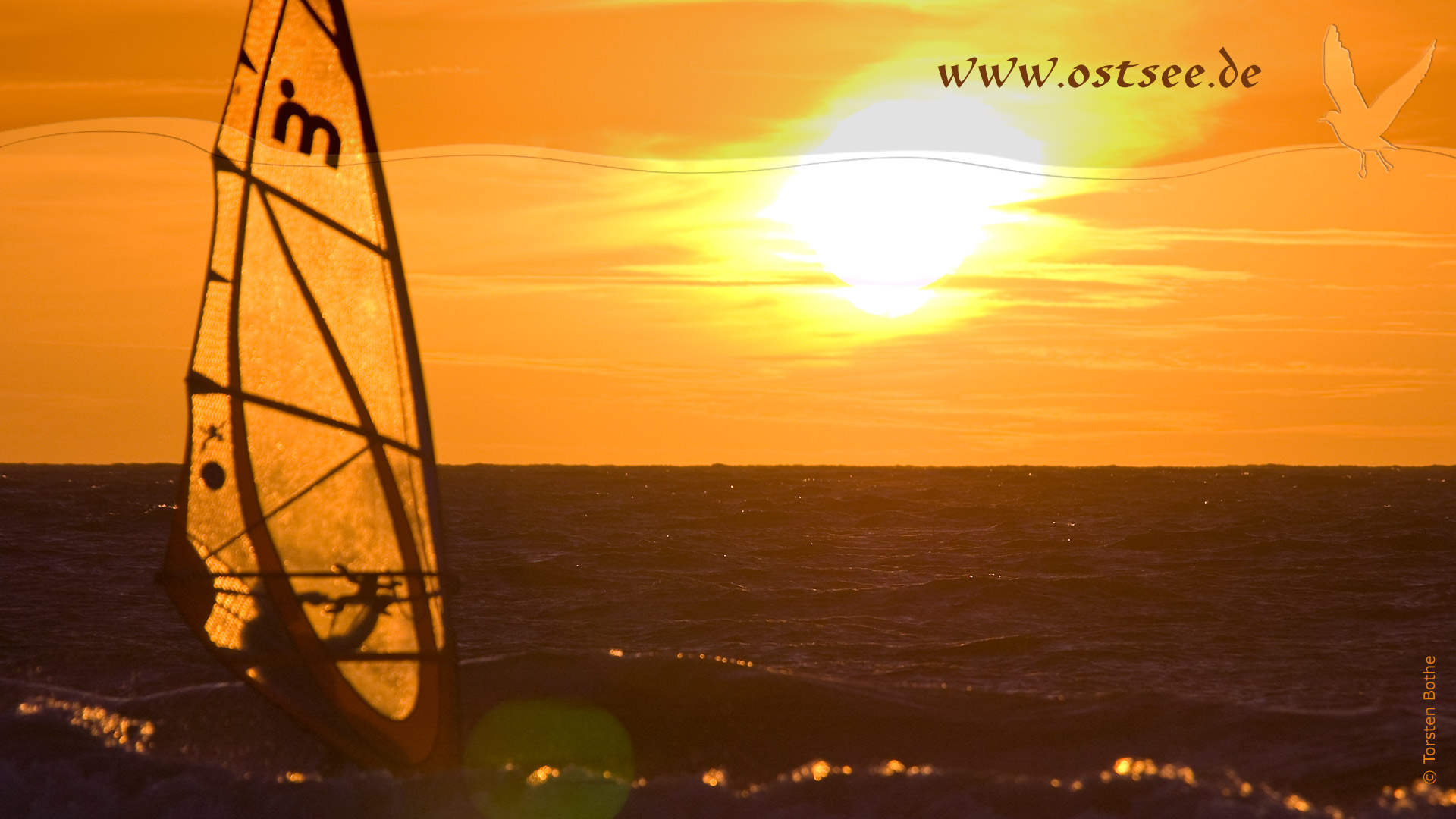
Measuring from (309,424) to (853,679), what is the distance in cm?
721

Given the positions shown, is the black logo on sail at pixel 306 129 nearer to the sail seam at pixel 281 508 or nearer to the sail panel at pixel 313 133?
the sail panel at pixel 313 133

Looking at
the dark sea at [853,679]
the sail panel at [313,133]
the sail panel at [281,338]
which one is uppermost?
the sail panel at [313,133]

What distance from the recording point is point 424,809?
8391 mm

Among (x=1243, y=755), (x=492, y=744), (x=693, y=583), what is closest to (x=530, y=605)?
(x=693, y=583)

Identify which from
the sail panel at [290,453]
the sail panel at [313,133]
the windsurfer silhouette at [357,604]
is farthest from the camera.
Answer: the windsurfer silhouette at [357,604]

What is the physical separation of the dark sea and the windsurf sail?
1.40m

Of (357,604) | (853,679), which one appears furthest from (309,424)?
(853,679)

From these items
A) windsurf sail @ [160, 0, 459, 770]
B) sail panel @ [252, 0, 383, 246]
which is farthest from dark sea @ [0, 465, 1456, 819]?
sail panel @ [252, 0, 383, 246]

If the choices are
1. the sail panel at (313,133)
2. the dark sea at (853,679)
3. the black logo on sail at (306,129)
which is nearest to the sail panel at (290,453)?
the sail panel at (313,133)

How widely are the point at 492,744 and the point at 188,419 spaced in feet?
14.9

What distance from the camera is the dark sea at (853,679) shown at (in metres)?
8.83

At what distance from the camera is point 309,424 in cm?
727

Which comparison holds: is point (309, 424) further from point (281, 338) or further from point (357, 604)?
point (357, 604)

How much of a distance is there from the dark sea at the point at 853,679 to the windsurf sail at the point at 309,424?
55.1 inches
